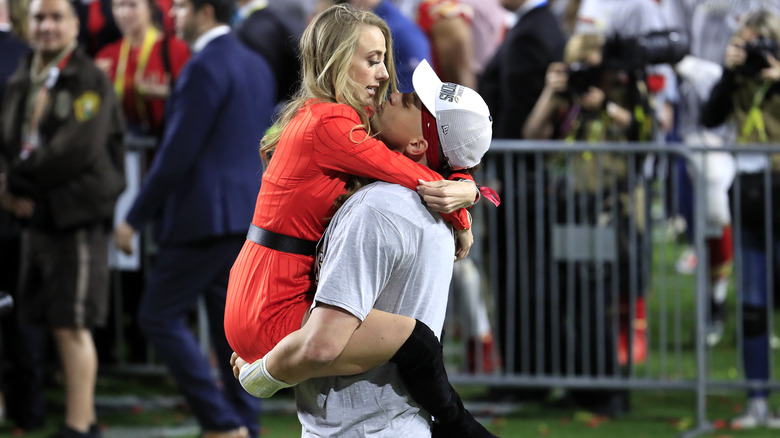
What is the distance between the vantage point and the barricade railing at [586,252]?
19.2 ft

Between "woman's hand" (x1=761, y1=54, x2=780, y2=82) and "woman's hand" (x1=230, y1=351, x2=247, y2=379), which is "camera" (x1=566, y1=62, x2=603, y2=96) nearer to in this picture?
"woman's hand" (x1=761, y1=54, x2=780, y2=82)

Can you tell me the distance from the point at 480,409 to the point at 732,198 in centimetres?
178

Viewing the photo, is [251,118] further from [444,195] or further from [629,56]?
[444,195]

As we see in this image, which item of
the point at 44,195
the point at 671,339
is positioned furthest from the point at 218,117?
the point at 671,339

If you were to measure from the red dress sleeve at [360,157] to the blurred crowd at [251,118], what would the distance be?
2.35 metres

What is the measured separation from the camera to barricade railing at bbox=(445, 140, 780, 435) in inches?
231

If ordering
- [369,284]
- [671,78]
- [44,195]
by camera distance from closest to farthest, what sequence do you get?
[369,284]
[44,195]
[671,78]

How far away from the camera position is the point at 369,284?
249 cm

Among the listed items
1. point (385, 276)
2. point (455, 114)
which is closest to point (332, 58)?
point (455, 114)

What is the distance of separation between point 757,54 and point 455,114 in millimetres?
3772

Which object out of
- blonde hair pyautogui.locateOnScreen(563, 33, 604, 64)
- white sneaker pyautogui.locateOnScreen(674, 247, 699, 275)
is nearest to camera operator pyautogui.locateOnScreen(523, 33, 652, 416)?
blonde hair pyautogui.locateOnScreen(563, 33, 604, 64)

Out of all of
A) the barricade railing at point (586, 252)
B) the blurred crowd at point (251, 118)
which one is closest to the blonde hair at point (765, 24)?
the blurred crowd at point (251, 118)

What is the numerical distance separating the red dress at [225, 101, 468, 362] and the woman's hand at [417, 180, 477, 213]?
70 millimetres

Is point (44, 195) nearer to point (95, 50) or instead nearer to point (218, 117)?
point (218, 117)
